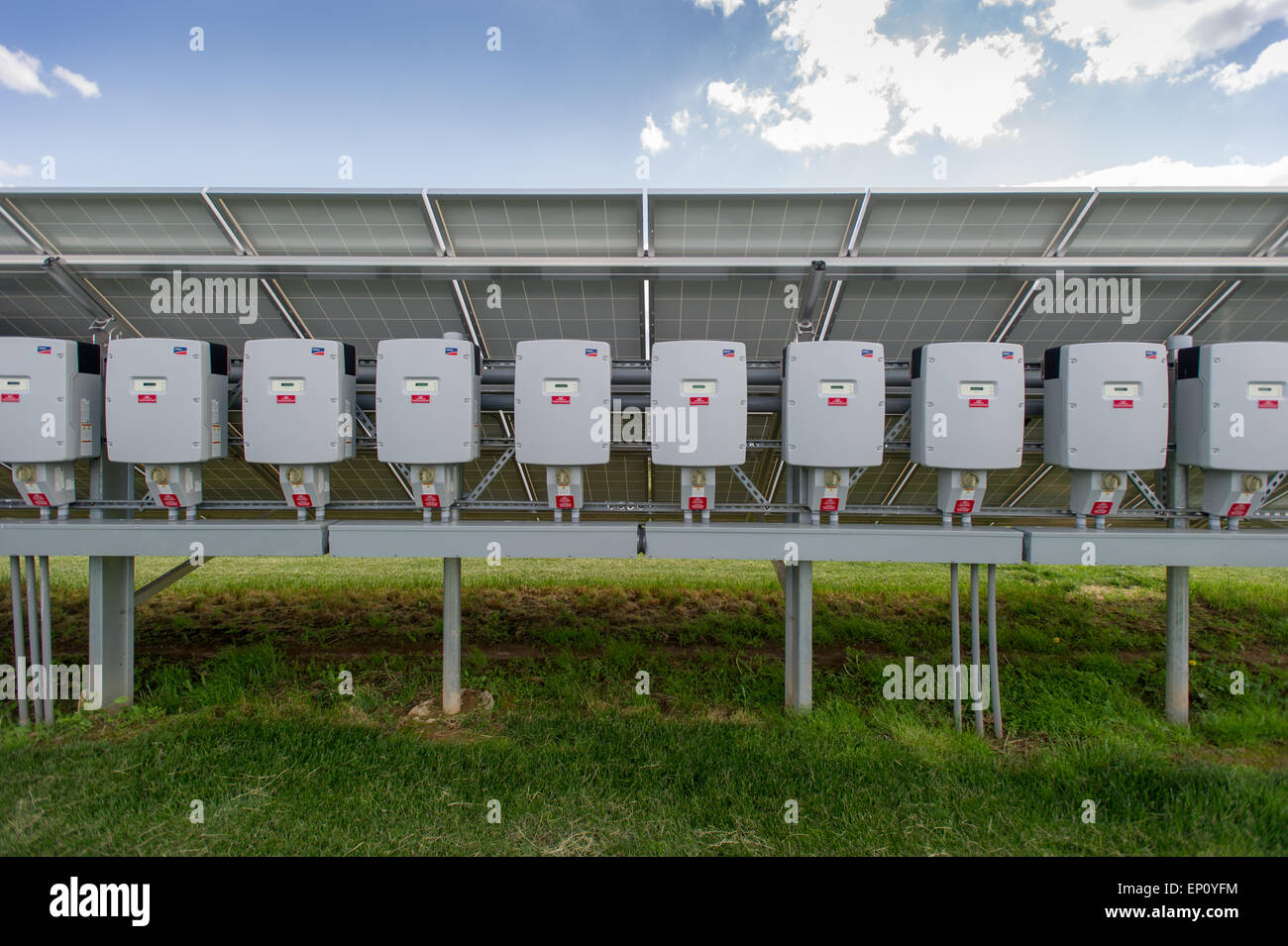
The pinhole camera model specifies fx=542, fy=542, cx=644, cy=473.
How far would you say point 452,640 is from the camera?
430 cm

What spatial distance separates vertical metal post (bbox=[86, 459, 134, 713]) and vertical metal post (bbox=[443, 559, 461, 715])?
2.45 meters

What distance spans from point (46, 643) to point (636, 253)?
5287 millimetres

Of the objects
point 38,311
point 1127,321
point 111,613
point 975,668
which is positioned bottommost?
point 975,668

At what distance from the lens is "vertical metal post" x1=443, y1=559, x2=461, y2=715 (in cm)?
426

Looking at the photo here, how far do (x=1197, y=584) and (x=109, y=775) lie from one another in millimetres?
11405

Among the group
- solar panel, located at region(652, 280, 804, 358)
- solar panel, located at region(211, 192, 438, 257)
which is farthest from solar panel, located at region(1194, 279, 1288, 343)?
solar panel, located at region(211, 192, 438, 257)

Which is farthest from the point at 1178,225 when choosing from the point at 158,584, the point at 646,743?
the point at 158,584

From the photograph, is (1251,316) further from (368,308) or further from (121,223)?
(121,223)

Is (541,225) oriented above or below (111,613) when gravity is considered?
above

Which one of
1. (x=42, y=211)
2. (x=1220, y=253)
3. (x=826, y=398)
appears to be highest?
(x=42, y=211)

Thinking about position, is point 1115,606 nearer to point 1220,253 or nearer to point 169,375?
point 1220,253

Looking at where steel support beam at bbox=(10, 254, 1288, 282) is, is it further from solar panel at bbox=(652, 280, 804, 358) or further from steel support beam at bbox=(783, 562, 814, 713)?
steel support beam at bbox=(783, 562, 814, 713)

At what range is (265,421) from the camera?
3.76 meters
